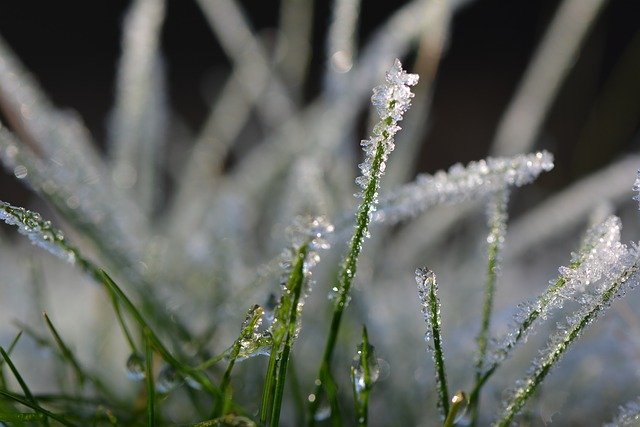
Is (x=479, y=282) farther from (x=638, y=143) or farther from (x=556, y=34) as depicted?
(x=638, y=143)

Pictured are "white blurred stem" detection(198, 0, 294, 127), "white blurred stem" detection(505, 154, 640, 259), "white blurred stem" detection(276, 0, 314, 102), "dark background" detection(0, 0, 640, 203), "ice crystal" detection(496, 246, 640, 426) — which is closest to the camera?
"ice crystal" detection(496, 246, 640, 426)

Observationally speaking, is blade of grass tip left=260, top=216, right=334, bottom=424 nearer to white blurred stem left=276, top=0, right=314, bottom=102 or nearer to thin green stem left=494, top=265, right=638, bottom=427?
thin green stem left=494, top=265, right=638, bottom=427

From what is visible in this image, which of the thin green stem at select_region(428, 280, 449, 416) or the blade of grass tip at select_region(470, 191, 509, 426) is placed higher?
the blade of grass tip at select_region(470, 191, 509, 426)

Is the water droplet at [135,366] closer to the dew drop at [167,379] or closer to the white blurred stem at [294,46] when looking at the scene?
the dew drop at [167,379]

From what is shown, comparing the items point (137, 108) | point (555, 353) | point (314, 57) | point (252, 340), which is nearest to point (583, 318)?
point (555, 353)

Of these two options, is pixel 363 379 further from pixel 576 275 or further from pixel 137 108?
pixel 137 108

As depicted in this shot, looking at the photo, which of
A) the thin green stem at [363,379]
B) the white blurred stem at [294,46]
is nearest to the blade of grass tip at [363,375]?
the thin green stem at [363,379]

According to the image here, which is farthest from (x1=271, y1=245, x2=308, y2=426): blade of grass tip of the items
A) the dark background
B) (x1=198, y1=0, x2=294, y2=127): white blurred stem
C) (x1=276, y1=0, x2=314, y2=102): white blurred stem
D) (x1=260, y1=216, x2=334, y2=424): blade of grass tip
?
the dark background
